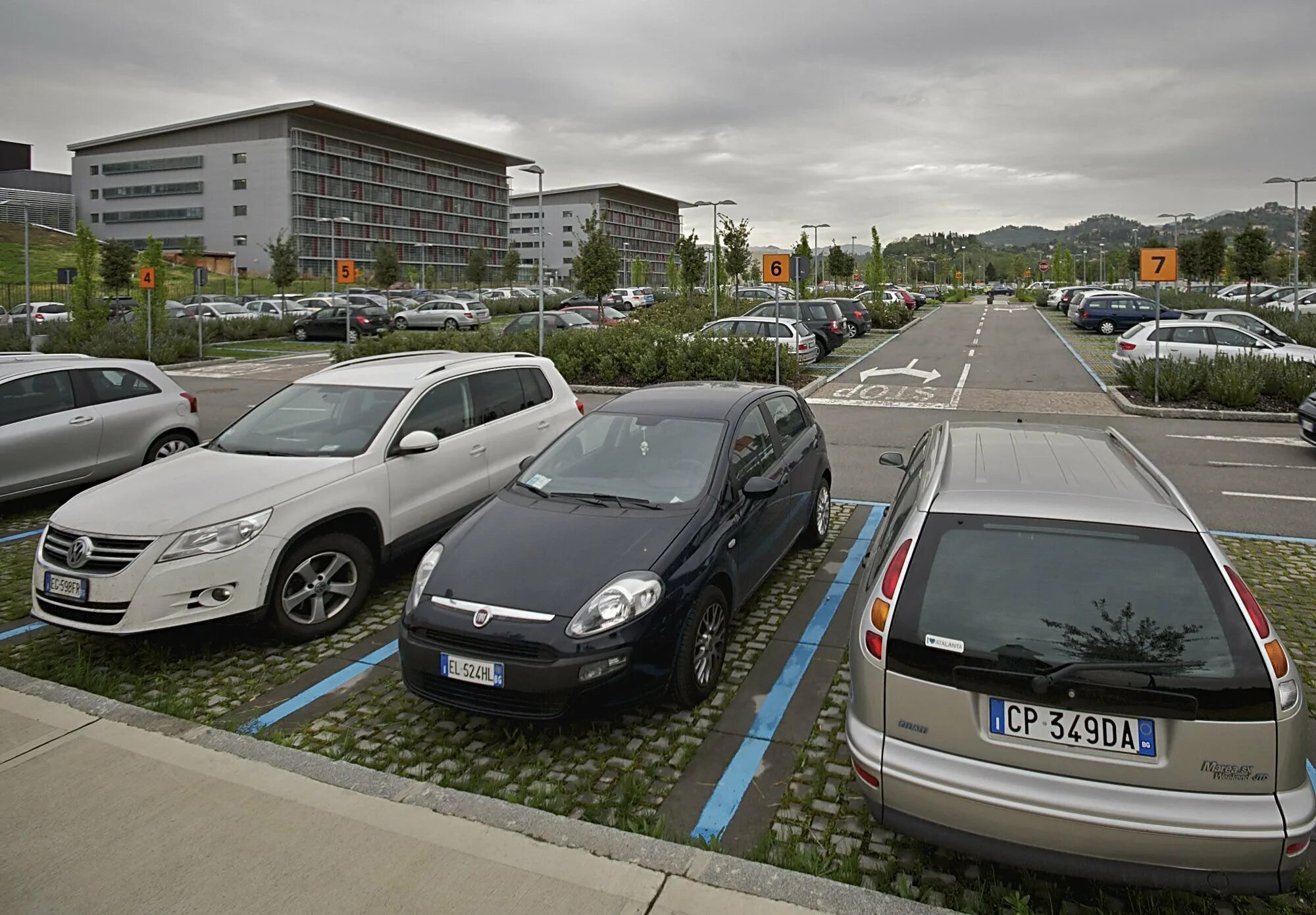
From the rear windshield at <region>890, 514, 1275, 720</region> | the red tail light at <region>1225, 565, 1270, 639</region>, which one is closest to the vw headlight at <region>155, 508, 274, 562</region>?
the rear windshield at <region>890, 514, 1275, 720</region>

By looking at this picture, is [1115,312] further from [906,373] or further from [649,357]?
[649,357]

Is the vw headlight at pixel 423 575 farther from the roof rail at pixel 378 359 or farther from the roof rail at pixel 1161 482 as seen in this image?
the roof rail at pixel 1161 482

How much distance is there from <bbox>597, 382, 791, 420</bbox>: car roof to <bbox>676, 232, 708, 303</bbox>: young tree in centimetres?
3767

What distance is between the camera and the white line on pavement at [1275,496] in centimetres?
988

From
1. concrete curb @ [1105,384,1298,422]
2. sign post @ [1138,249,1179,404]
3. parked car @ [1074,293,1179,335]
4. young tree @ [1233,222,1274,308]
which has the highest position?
young tree @ [1233,222,1274,308]

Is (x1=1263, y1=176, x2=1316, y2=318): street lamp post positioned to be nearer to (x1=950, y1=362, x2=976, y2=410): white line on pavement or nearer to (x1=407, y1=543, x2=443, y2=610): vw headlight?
(x1=950, y1=362, x2=976, y2=410): white line on pavement

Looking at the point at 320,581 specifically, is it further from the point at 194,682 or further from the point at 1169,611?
the point at 1169,611

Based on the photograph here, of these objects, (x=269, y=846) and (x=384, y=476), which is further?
(x=384, y=476)

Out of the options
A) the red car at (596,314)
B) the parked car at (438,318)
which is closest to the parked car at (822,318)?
the red car at (596,314)

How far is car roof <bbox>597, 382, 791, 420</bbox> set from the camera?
627cm

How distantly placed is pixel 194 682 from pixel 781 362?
16.6 meters

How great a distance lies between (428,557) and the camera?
5051 mm

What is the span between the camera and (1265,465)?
1178cm

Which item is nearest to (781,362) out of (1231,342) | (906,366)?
(906,366)
